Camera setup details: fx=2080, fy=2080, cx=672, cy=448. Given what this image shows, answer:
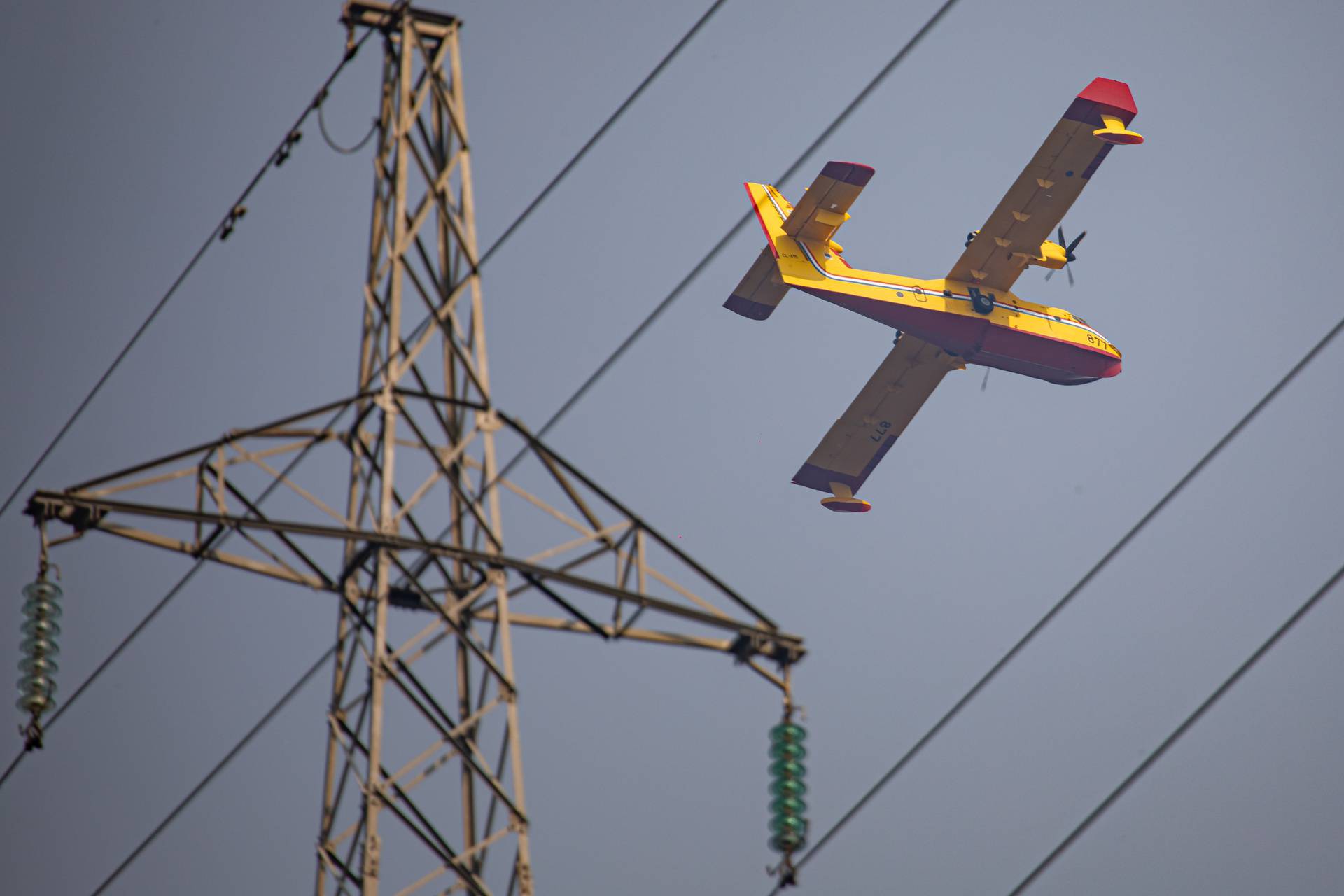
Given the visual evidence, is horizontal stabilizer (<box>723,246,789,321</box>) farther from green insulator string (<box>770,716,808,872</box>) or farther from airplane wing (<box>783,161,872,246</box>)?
green insulator string (<box>770,716,808,872</box>)

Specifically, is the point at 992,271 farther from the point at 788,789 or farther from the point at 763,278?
the point at 788,789

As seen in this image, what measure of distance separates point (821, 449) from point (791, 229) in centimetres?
1266

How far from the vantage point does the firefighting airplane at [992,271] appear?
41469 millimetres

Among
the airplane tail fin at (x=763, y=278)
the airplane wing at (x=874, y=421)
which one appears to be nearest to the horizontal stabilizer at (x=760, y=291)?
the airplane tail fin at (x=763, y=278)

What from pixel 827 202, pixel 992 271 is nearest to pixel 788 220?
pixel 827 202

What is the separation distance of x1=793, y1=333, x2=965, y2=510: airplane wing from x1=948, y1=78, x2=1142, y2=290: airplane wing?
4274 millimetres

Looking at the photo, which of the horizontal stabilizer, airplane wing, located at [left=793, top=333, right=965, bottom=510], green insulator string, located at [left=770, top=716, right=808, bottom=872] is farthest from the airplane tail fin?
green insulator string, located at [left=770, top=716, right=808, bottom=872]

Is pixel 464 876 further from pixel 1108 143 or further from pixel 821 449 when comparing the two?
pixel 821 449

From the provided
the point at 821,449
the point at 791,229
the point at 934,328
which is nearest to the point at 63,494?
the point at 791,229

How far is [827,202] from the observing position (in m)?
40.9

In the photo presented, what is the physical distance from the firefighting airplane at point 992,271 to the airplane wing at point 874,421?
233cm

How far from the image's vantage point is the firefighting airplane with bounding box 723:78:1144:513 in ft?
136

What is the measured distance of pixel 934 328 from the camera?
44000 mm

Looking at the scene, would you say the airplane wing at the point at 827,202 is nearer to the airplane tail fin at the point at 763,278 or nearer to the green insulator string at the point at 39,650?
the airplane tail fin at the point at 763,278
